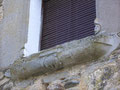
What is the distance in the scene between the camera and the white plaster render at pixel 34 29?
4.66 metres

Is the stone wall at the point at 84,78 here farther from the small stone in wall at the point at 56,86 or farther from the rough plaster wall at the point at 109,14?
the rough plaster wall at the point at 109,14

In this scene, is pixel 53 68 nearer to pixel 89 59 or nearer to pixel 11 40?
pixel 89 59

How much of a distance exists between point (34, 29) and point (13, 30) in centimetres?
22

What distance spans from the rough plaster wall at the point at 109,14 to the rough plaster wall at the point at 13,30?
81cm

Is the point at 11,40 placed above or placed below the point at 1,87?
above

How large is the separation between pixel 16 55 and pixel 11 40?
19 cm

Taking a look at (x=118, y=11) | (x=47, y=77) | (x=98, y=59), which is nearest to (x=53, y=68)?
(x=47, y=77)

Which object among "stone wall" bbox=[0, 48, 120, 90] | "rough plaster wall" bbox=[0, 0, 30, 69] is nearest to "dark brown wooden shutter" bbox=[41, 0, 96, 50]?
"rough plaster wall" bbox=[0, 0, 30, 69]

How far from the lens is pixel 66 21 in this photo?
4.68 metres

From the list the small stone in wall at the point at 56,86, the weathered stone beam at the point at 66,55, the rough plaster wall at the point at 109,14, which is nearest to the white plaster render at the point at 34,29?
the weathered stone beam at the point at 66,55

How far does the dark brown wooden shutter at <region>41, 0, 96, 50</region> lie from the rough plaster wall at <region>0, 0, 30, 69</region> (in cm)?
20

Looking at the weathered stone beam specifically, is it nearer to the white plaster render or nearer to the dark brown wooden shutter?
the white plaster render

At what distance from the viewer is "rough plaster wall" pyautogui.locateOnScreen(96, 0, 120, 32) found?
13.7ft

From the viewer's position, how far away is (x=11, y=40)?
4805 millimetres
